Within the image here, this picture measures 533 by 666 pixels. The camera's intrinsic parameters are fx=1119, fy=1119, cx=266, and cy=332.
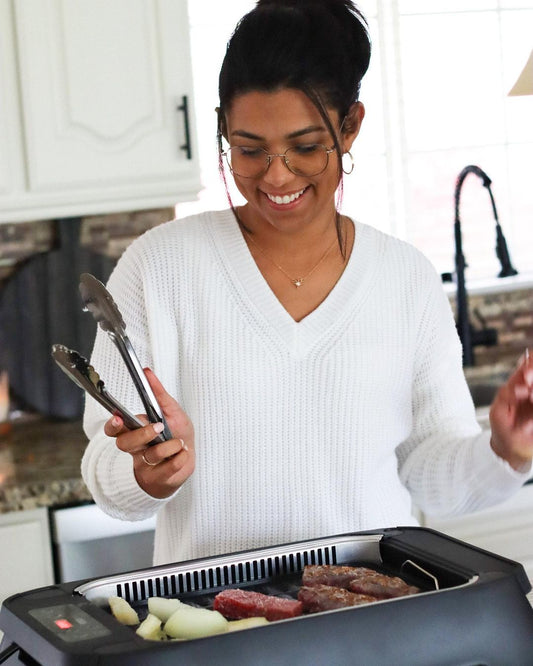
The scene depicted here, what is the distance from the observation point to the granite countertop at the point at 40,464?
2309mm

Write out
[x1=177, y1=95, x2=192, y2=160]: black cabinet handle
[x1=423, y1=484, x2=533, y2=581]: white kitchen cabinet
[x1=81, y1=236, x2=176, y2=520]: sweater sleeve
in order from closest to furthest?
1. [x1=81, y1=236, x2=176, y2=520]: sweater sleeve
2. [x1=177, y1=95, x2=192, y2=160]: black cabinet handle
3. [x1=423, y1=484, x2=533, y2=581]: white kitchen cabinet

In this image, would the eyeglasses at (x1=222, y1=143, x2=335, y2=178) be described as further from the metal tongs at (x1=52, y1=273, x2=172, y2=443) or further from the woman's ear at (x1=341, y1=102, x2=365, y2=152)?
the metal tongs at (x1=52, y1=273, x2=172, y2=443)

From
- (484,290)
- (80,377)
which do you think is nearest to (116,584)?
(80,377)

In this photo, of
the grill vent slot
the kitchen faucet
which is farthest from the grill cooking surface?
the kitchen faucet

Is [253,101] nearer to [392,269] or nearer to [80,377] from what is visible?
[392,269]

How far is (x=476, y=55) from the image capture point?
3410mm

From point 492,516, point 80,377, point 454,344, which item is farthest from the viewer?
point 492,516

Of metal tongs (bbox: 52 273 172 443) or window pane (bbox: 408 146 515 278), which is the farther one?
window pane (bbox: 408 146 515 278)

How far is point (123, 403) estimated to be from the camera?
55.4 inches

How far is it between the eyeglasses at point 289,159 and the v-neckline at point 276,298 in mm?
159

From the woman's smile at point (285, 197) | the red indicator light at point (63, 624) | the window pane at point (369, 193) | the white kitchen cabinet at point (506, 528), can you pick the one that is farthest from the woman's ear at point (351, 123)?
the window pane at point (369, 193)

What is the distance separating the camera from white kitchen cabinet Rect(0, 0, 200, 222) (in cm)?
248

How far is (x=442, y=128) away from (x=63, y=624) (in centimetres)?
272

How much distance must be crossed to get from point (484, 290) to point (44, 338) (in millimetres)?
1322
